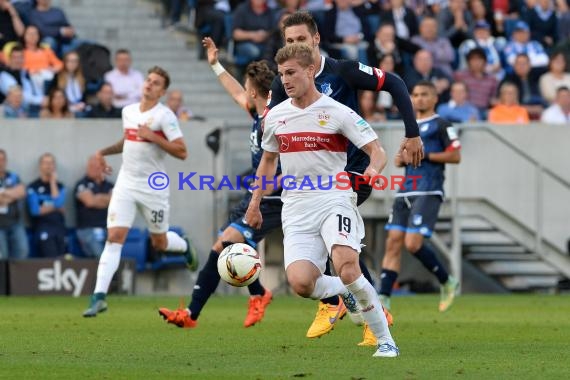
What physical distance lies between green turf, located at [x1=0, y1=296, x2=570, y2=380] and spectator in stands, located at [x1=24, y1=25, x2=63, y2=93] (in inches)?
222

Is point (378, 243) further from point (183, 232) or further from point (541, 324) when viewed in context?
point (541, 324)

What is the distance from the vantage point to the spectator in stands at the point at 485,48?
77.4ft

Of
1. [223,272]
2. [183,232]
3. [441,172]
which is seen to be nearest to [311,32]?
[223,272]

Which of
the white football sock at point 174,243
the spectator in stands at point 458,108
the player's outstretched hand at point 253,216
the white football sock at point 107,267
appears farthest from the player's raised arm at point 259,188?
the spectator in stands at point 458,108

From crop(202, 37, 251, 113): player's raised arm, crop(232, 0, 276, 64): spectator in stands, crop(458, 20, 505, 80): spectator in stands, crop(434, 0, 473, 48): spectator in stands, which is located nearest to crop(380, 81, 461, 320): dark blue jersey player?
crop(202, 37, 251, 113): player's raised arm

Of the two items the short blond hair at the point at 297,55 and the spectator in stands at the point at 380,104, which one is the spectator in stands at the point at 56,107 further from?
the short blond hair at the point at 297,55

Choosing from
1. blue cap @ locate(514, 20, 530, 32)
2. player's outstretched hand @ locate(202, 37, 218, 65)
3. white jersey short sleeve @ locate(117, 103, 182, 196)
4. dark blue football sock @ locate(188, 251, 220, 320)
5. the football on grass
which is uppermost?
blue cap @ locate(514, 20, 530, 32)

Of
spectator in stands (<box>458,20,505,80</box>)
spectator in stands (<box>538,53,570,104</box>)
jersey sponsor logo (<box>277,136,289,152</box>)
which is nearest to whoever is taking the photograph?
jersey sponsor logo (<box>277,136,289,152</box>)

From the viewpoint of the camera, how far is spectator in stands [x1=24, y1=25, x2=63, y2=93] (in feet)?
68.5

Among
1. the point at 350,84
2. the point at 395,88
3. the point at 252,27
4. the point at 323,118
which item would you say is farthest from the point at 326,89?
the point at 252,27

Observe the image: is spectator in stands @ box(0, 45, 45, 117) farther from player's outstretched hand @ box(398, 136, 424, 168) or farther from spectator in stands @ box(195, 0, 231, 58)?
player's outstretched hand @ box(398, 136, 424, 168)

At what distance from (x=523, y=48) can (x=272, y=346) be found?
14.7 m

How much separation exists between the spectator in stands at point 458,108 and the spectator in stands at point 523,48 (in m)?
2.58

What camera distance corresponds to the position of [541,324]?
13359 millimetres
